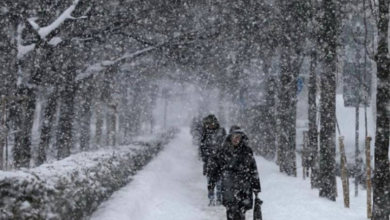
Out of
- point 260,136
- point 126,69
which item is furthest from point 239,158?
point 260,136

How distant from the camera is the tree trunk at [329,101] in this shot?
1121 cm

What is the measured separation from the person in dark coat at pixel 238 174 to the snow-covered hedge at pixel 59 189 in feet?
7.01

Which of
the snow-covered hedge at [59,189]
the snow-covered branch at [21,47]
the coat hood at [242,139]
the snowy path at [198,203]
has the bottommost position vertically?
the snowy path at [198,203]

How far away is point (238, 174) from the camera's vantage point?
302 inches

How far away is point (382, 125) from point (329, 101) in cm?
386

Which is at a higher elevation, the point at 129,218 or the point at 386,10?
the point at 386,10

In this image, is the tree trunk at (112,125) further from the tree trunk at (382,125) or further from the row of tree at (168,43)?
the tree trunk at (382,125)

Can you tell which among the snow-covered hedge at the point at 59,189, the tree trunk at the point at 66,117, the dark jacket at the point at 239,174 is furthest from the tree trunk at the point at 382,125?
the tree trunk at the point at 66,117

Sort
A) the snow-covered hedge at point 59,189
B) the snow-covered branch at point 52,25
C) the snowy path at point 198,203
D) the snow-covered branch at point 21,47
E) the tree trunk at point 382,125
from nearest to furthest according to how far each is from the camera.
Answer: the snow-covered hedge at point 59,189
the tree trunk at point 382,125
the snowy path at point 198,203
the snow-covered branch at point 52,25
the snow-covered branch at point 21,47

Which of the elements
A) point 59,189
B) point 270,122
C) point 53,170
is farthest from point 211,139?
point 270,122

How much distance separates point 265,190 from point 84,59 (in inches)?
367

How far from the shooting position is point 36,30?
1414 centimetres

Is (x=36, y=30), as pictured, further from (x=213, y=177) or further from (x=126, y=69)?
(x=126, y=69)

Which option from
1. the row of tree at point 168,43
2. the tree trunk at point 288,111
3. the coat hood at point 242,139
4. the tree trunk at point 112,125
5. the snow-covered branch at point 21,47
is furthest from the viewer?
the tree trunk at point 112,125
